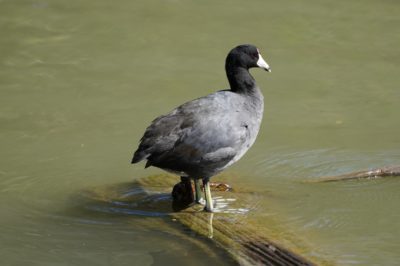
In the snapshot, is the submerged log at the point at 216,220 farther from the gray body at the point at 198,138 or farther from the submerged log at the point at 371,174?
the submerged log at the point at 371,174

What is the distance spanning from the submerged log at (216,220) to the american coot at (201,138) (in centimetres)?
22

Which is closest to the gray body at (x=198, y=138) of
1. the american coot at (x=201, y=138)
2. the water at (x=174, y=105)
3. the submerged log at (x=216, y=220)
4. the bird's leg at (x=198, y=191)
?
the american coot at (x=201, y=138)

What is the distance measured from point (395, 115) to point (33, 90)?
3516mm

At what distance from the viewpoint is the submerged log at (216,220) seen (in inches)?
185

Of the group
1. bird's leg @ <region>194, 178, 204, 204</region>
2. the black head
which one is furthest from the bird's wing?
the black head

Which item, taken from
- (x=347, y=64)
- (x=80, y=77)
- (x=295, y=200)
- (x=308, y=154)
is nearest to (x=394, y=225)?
(x=295, y=200)

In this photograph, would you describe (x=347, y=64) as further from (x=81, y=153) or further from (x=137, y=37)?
(x=81, y=153)

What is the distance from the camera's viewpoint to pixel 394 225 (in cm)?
520

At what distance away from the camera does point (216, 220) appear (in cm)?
527

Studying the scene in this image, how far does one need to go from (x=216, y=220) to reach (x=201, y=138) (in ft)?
1.80

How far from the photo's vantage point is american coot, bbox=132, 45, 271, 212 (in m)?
5.33

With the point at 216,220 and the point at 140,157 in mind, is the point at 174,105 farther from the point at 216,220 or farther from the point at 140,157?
the point at 216,220

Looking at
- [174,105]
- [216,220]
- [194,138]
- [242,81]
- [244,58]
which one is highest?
[244,58]

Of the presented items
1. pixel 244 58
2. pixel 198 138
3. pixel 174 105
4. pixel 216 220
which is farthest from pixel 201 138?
pixel 174 105
